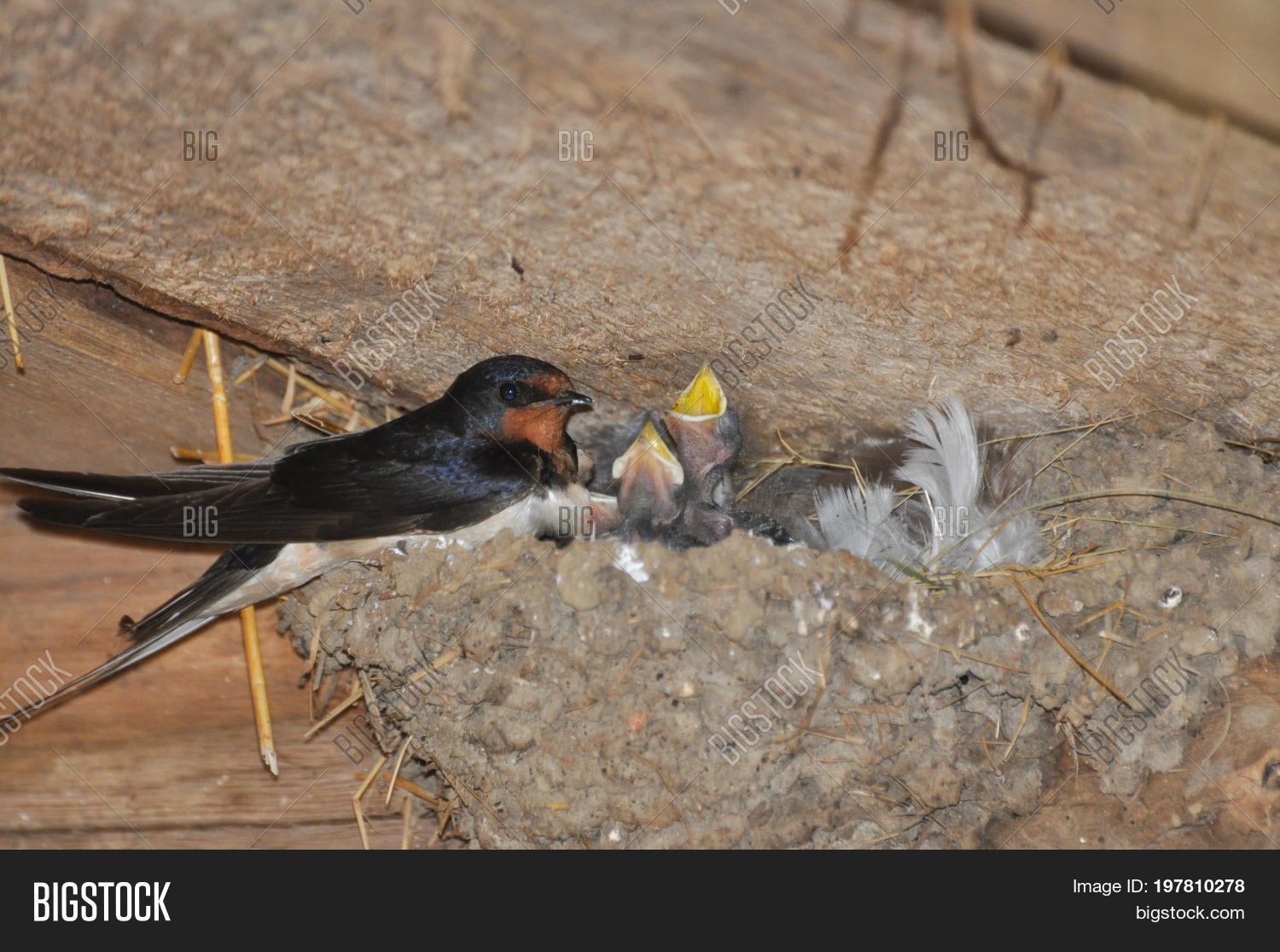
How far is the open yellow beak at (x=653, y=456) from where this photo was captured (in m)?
2.57

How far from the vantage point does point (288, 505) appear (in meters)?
2.36

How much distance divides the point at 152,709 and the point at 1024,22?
235 cm

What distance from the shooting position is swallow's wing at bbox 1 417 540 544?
2.24 meters

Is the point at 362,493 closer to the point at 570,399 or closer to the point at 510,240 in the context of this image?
the point at 570,399

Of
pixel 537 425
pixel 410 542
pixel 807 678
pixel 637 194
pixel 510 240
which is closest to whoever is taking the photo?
pixel 637 194

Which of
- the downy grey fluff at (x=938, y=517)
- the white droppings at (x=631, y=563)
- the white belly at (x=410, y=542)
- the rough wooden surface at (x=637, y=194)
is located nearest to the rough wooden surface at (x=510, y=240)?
the rough wooden surface at (x=637, y=194)

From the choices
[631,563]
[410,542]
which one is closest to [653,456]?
[631,563]

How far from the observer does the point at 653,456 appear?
257 centimetres

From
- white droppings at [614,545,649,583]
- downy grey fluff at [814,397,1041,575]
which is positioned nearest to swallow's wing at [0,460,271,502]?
white droppings at [614,545,649,583]

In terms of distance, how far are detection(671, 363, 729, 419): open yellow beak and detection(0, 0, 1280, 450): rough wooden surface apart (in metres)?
0.06

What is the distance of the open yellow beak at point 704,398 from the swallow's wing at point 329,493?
395mm

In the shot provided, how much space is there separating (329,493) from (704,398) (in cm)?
89

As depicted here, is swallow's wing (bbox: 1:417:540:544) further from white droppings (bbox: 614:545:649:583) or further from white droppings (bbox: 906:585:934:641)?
white droppings (bbox: 906:585:934:641)

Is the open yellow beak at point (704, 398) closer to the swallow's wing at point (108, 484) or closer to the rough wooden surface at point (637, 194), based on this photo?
the rough wooden surface at point (637, 194)
